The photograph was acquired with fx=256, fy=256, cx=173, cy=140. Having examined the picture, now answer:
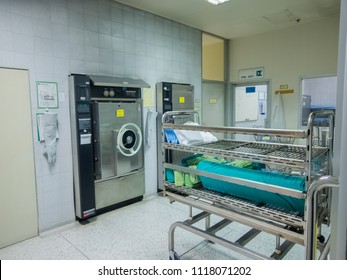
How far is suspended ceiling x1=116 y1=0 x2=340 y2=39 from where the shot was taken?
→ 3619 millimetres

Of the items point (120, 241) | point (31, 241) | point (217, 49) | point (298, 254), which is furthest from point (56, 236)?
point (217, 49)

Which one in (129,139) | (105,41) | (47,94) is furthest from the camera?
(129,139)

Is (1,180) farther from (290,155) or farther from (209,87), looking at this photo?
(209,87)

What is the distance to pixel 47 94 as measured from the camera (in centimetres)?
293

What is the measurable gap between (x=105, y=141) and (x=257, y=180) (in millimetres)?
2267

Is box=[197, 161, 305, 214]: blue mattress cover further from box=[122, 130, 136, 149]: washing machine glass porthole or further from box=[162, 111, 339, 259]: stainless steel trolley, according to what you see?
box=[122, 130, 136, 149]: washing machine glass porthole

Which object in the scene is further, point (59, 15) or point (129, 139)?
point (129, 139)

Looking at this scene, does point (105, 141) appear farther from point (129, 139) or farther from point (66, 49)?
point (66, 49)

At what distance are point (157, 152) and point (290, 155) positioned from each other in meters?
2.75

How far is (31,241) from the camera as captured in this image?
2834 mm

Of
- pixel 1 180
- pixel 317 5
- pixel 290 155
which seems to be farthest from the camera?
pixel 317 5

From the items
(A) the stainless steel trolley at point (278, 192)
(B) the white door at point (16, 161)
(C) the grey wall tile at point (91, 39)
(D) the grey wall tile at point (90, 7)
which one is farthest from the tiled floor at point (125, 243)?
(D) the grey wall tile at point (90, 7)

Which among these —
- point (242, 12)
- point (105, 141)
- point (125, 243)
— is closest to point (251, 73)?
point (242, 12)

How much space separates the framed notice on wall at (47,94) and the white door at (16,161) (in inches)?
4.8
